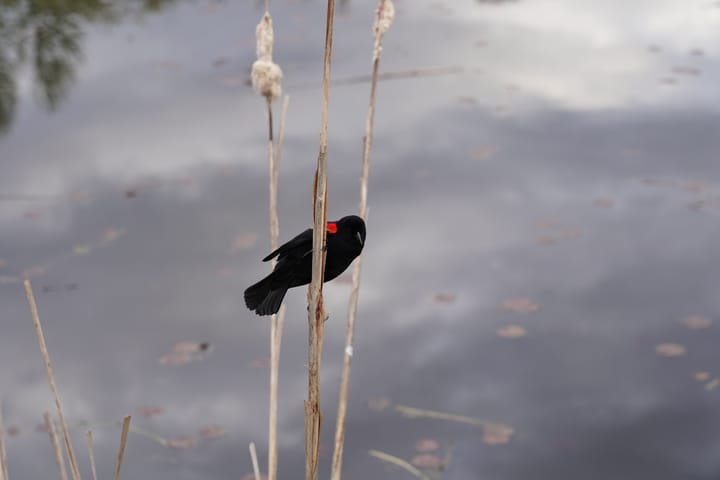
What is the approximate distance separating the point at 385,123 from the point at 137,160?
1.55 m

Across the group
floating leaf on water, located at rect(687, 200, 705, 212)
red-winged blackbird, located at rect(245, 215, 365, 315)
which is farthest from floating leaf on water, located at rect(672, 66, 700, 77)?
red-winged blackbird, located at rect(245, 215, 365, 315)

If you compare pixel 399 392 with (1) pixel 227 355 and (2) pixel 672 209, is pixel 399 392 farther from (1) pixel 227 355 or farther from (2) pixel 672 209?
(2) pixel 672 209

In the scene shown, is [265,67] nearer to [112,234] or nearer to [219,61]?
[112,234]

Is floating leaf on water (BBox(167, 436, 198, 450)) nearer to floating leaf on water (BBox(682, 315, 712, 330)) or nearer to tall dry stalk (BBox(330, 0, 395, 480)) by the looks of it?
tall dry stalk (BBox(330, 0, 395, 480))

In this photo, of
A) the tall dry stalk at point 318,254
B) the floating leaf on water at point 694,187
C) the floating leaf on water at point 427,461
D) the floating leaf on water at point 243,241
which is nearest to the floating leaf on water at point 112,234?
the floating leaf on water at point 243,241

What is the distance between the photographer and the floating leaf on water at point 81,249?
16.1 feet

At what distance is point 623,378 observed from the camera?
4000 mm

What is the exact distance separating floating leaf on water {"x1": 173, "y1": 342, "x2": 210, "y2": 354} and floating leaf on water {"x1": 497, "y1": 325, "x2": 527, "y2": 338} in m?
1.34

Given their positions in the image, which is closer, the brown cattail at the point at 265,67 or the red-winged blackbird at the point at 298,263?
the red-winged blackbird at the point at 298,263

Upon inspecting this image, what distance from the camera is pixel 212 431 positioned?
3.80 m

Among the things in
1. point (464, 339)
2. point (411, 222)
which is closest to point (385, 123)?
point (411, 222)

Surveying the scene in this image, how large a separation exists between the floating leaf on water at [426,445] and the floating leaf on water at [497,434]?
0.66 ft

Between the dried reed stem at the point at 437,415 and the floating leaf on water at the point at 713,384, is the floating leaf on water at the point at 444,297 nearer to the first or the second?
the dried reed stem at the point at 437,415

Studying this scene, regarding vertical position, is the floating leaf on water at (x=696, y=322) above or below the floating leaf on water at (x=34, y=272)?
above
